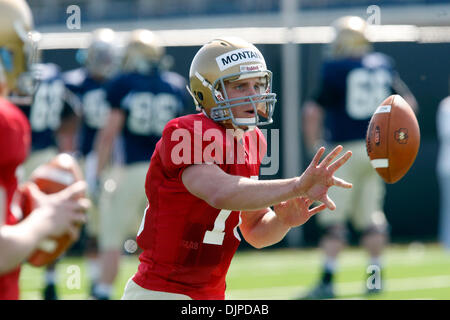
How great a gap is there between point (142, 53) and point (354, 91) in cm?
162

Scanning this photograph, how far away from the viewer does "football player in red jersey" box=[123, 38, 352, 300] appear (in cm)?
252

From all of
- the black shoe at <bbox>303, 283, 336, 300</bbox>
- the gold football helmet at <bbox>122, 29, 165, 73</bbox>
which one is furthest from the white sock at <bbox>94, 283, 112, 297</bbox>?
the gold football helmet at <bbox>122, 29, 165, 73</bbox>

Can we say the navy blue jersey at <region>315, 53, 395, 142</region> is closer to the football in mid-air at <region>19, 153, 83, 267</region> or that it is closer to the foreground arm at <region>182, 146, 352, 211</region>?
the foreground arm at <region>182, 146, 352, 211</region>

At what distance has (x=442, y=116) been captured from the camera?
301 inches

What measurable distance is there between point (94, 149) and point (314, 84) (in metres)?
3.36

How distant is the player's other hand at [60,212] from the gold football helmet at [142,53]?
3403 millimetres

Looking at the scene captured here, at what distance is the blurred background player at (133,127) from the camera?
5301 millimetres

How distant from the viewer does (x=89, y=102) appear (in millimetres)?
6520

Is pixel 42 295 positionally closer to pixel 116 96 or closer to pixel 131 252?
pixel 116 96

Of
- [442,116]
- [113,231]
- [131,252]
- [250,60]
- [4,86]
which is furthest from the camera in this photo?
[131,252]

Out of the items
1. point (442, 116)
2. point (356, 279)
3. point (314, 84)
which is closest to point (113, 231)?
point (356, 279)

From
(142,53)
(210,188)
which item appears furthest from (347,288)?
(210,188)

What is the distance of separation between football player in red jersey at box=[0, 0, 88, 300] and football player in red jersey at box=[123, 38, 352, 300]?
0.49 meters

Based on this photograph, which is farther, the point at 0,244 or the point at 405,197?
the point at 405,197
